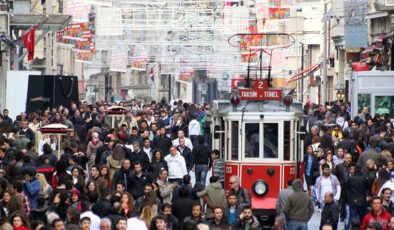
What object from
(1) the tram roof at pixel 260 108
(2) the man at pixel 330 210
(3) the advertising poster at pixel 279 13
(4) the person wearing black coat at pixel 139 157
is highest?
(3) the advertising poster at pixel 279 13

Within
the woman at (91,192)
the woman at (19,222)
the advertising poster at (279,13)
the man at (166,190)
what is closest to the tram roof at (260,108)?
the man at (166,190)

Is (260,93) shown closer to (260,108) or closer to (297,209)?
(260,108)

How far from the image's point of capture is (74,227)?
1928 centimetres

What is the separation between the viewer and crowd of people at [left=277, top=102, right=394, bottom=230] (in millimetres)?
23406

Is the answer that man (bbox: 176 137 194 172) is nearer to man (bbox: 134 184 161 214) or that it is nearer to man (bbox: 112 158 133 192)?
man (bbox: 112 158 133 192)

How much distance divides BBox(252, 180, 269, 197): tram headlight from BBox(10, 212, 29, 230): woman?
785 cm

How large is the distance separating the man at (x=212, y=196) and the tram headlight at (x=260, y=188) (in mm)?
2695

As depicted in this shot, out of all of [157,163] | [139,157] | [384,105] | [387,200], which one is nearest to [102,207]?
[387,200]

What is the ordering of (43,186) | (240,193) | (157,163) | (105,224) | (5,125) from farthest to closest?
(5,125) < (157,163) < (43,186) < (240,193) < (105,224)

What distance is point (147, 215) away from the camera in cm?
2206

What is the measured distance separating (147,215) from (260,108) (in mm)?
6188

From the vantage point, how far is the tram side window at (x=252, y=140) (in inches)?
1086

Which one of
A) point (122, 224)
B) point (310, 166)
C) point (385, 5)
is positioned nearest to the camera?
point (122, 224)

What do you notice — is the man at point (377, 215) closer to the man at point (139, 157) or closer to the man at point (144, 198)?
the man at point (144, 198)
